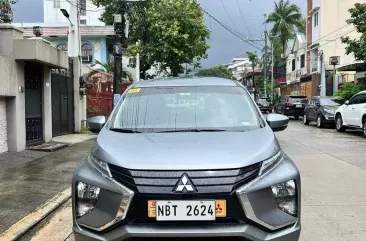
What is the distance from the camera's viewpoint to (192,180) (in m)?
2.99

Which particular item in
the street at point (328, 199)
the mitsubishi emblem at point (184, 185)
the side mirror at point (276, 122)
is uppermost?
the side mirror at point (276, 122)

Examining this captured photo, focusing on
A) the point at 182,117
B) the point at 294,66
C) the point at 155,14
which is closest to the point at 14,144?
the point at 182,117

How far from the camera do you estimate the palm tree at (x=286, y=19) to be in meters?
50.5

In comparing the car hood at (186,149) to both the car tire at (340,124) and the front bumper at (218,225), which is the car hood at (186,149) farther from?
the car tire at (340,124)

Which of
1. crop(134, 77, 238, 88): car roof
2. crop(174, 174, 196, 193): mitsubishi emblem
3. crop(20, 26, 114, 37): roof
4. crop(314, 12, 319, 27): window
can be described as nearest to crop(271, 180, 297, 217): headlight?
crop(174, 174, 196, 193): mitsubishi emblem

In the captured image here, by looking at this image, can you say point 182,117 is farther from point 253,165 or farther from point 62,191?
point 62,191

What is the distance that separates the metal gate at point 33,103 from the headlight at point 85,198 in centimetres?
883

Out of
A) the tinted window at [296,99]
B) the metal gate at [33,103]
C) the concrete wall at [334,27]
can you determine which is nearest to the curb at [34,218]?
the metal gate at [33,103]

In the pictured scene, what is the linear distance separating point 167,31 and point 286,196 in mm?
22183

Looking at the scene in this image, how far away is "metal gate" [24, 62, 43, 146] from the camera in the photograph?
1166cm

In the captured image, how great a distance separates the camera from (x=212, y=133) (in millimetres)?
3748

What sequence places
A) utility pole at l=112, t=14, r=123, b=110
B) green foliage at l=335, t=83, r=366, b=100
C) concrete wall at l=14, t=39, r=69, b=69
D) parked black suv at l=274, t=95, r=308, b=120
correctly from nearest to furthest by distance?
concrete wall at l=14, t=39, r=69, b=69 → utility pole at l=112, t=14, r=123, b=110 → green foliage at l=335, t=83, r=366, b=100 → parked black suv at l=274, t=95, r=308, b=120

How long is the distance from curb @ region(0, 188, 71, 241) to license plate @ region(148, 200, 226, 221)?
2.35m

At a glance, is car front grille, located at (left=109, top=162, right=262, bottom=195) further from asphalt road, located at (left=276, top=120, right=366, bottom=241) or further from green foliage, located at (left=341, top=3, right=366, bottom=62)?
green foliage, located at (left=341, top=3, right=366, bottom=62)
